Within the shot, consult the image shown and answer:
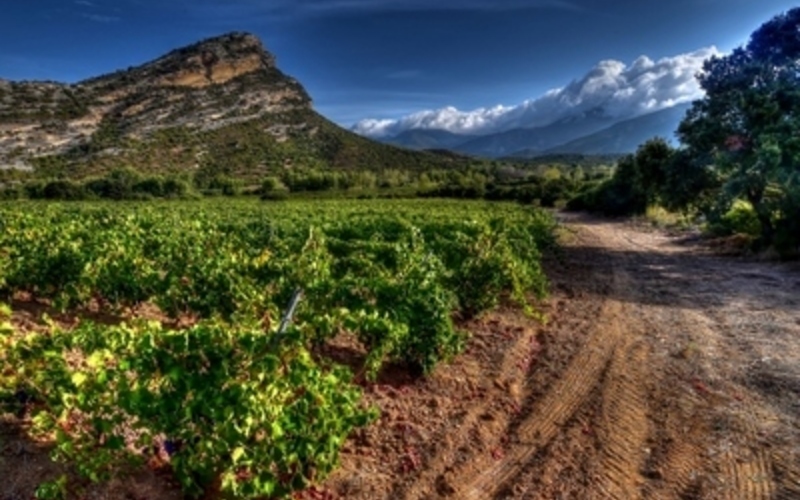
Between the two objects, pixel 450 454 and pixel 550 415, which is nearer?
pixel 450 454

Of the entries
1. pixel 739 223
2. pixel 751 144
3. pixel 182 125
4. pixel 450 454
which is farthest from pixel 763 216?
pixel 182 125

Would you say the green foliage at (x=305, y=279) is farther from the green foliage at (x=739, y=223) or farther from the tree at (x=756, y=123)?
the green foliage at (x=739, y=223)

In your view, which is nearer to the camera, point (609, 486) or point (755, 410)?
point (609, 486)

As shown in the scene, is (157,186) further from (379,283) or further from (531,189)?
(379,283)

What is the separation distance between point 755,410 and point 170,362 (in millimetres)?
7220

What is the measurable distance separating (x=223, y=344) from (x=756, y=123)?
68.3 feet

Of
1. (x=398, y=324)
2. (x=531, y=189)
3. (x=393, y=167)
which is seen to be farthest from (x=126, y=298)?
(x=393, y=167)

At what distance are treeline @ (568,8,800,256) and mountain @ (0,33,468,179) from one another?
7762cm

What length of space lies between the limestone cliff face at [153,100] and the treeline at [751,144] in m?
95.2

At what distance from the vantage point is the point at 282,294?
8.21 m

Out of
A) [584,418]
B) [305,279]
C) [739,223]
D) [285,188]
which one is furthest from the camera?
[285,188]

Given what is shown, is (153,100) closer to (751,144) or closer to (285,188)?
(285,188)

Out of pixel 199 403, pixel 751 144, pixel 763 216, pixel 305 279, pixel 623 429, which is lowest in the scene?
pixel 623 429

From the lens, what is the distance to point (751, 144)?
766 inches
